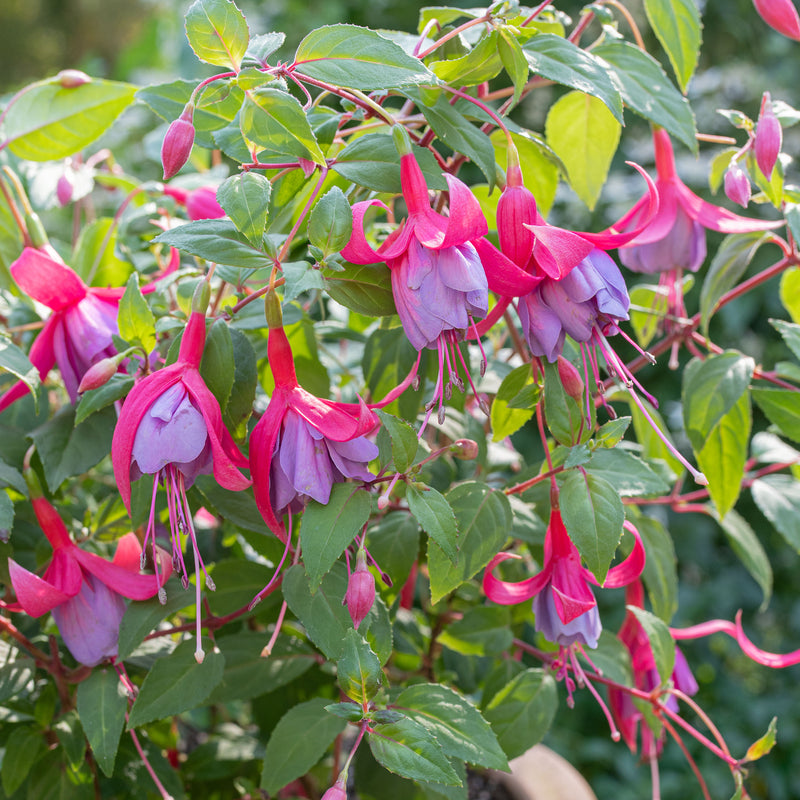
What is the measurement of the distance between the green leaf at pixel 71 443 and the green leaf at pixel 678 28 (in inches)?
15.5

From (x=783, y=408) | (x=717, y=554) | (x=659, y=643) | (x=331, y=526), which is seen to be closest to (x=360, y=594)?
(x=331, y=526)

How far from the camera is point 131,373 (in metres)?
0.46

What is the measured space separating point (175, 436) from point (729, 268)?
38 centimetres

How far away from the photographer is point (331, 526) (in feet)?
1.26

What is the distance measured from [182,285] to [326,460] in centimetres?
17

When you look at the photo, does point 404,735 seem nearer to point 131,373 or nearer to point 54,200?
point 131,373

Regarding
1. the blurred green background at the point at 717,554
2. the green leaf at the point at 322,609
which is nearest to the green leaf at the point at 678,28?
the green leaf at the point at 322,609

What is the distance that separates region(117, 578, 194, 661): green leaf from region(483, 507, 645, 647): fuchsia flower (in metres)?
0.17

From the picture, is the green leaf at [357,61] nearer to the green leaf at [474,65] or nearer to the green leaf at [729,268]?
the green leaf at [474,65]

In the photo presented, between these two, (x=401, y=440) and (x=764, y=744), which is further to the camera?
(x=764, y=744)

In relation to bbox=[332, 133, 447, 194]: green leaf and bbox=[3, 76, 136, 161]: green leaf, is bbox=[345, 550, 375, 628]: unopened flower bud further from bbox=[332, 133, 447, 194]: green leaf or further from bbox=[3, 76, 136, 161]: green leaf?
bbox=[3, 76, 136, 161]: green leaf

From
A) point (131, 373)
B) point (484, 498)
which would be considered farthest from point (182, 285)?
point (484, 498)

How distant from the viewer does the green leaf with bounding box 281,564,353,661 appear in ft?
1.43

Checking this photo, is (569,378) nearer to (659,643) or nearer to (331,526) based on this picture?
(331,526)
